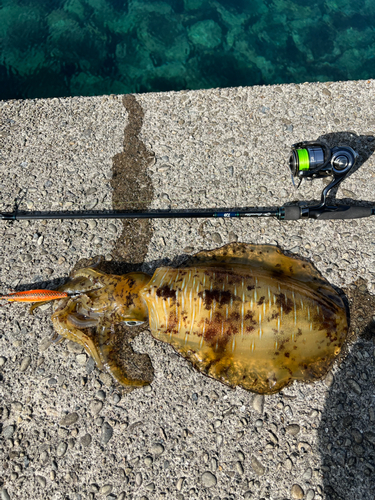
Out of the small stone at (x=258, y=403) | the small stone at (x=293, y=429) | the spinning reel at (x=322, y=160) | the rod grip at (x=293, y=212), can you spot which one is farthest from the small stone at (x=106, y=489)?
the spinning reel at (x=322, y=160)

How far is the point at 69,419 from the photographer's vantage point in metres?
3.38

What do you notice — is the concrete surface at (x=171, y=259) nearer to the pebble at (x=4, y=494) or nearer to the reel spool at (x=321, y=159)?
the pebble at (x=4, y=494)

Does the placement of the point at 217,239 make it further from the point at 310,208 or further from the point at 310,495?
the point at 310,495

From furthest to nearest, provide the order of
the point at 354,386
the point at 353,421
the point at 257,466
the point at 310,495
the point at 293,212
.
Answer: the point at 293,212
the point at 354,386
the point at 353,421
the point at 257,466
the point at 310,495

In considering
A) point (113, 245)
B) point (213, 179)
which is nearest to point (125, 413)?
point (113, 245)

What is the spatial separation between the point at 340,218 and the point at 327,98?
80.1 inches

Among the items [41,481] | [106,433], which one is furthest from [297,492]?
[41,481]

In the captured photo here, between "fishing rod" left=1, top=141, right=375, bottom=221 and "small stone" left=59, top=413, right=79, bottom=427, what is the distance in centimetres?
215

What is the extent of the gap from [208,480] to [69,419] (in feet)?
4.94

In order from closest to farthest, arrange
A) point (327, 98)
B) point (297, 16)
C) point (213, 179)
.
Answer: point (213, 179)
point (327, 98)
point (297, 16)

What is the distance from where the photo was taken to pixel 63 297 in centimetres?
354

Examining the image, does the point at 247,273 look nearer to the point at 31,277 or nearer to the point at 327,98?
the point at 31,277

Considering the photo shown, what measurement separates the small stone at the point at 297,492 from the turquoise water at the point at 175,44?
680cm

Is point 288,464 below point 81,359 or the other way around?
below
